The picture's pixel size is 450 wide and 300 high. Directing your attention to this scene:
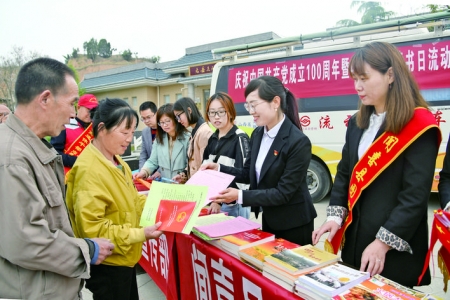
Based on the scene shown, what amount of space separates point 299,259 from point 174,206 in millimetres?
634

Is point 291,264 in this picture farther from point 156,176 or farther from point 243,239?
point 156,176

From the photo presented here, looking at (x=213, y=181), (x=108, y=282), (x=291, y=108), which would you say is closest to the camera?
(x=108, y=282)

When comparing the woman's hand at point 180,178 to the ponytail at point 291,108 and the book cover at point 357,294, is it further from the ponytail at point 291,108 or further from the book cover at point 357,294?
the book cover at point 357,294

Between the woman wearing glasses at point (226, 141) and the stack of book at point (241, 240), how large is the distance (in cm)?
89

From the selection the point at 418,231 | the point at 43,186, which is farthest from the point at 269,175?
the point at 43,186

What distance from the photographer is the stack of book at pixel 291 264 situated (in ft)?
3.76

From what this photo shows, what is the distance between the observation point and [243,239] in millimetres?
1537

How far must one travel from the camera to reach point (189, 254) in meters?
1.87

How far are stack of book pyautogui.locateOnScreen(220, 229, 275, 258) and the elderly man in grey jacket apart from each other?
61 cm

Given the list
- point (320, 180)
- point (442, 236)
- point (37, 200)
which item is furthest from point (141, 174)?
point (320, 180)

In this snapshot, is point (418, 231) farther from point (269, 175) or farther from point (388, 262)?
point (269, 175)

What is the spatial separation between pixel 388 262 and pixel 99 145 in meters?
1.45

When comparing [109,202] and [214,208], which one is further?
[214,208]

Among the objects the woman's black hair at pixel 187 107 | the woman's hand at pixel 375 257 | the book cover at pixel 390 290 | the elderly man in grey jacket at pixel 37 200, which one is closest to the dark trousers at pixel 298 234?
the woman's hand at pixel 375 257
